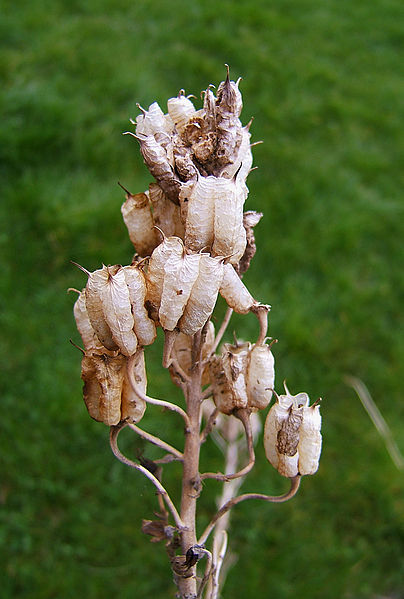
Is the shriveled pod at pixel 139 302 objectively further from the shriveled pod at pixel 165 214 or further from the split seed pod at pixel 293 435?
the split seed pod at pixel 293 435

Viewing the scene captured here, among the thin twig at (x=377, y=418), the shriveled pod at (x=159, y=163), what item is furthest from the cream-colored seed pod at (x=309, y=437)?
the thin twig at (x=377, y=418)

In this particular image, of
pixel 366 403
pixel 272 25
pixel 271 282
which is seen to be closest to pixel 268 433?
pixel 366 403

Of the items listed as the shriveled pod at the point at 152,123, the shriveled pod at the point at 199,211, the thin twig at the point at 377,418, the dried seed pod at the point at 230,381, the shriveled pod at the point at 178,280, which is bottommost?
the thin twig at the point at 377,418

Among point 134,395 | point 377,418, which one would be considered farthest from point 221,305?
point 134,395

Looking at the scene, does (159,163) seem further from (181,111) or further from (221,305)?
(221,305)

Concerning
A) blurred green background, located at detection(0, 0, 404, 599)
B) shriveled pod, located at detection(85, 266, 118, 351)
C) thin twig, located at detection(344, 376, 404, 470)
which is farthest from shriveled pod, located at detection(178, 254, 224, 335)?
thin twig, located at detection(344, 376, 404, 470)

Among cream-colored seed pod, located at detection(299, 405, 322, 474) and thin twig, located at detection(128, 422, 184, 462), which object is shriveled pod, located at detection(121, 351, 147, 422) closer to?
thin twig, located at detection(128, 422, 184, 462)

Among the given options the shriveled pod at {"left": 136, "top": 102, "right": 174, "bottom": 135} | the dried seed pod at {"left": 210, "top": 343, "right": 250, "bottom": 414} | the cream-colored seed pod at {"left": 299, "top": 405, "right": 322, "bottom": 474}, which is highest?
the shriveled pod at {"left": 136, "top": 102, "right": 174, "bottom": 135}
